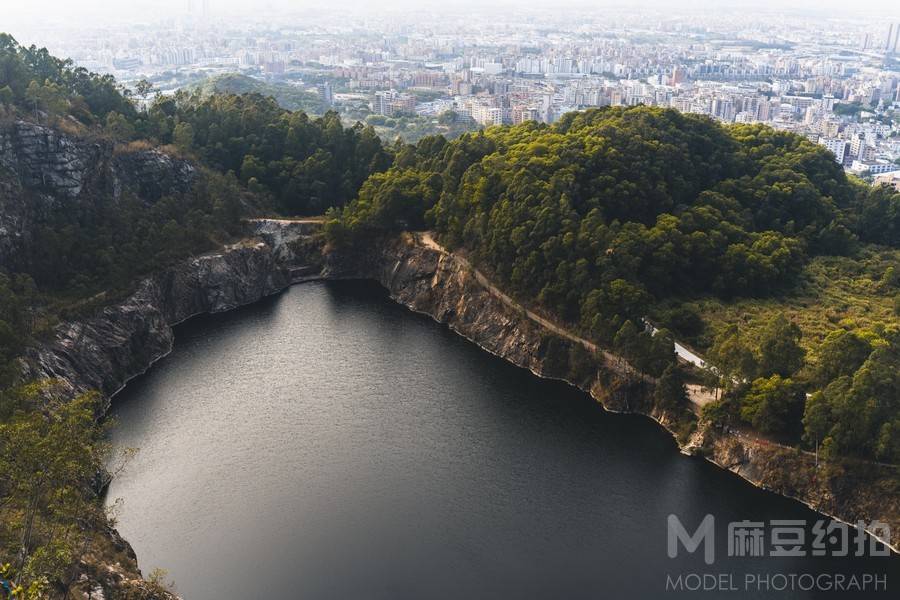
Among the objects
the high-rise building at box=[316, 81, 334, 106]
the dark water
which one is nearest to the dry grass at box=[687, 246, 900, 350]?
the dark water

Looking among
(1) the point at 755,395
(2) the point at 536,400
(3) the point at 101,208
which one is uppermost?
(3) the point at 101,208

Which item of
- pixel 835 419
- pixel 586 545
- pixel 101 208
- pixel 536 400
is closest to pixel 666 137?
pixel 536 400

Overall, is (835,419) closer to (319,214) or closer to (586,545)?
(586,545)

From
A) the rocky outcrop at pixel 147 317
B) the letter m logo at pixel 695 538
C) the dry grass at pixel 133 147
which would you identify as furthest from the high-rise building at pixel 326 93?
the letter m logo at pixel 695 538

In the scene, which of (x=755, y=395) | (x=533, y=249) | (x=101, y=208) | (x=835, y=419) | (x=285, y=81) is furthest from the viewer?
(x=285, y=81)
